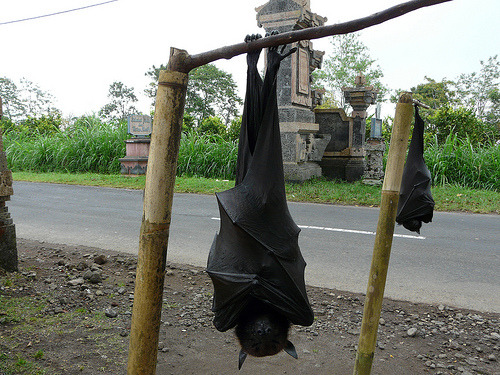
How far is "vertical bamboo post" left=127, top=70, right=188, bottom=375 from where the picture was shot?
1494 mm

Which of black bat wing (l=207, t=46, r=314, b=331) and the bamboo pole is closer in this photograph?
the bamboo pole

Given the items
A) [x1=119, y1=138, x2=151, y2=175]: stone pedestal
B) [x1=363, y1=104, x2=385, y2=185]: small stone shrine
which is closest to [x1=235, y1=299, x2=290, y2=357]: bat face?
[x1=363, y1=104, x2=385, y2=185]: small stone shrine

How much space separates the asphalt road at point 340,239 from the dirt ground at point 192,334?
0.58 metres

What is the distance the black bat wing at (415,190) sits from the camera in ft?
8.74

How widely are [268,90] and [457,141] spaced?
45.6 ft

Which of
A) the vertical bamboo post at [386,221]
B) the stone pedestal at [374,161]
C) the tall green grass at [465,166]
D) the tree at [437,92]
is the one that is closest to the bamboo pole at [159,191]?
the vertical bamboo post at [386,221]

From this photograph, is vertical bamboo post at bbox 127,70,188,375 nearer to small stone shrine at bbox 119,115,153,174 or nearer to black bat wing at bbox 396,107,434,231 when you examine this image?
black bat wing at bbox 396,107,434,231

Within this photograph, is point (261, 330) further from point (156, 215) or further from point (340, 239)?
point (340, 239)

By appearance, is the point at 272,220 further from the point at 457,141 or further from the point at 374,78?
the point at 374,78

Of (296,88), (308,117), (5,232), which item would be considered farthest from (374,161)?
(5,232)

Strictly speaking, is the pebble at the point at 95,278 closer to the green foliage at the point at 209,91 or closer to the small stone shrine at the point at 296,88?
the small stone shrine at the point at 296,88

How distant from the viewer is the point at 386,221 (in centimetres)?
203

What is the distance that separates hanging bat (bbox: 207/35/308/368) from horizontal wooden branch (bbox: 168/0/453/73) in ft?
0.43

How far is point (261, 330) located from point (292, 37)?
1058mm
